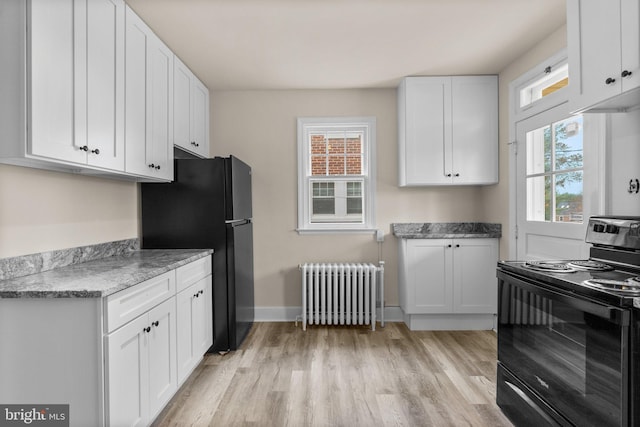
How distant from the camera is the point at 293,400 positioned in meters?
2.33

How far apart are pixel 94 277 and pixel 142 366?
495 mm

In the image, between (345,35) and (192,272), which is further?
(345,35)

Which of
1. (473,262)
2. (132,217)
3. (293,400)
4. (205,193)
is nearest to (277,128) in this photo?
(205,193)

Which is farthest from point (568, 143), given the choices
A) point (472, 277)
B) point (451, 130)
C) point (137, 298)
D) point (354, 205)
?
point (137, 298)

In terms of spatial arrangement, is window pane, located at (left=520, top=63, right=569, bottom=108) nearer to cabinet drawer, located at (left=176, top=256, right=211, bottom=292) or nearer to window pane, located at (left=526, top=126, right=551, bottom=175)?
window pane, located at (left=526, top=126, right=551, bottom=175)

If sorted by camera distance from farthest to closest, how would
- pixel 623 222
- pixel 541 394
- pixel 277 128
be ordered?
1. pixel 277 128
2. pixel 623 222
3. pixel 541 394

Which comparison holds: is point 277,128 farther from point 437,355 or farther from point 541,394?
point 541,394

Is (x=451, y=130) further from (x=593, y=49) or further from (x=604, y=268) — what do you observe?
(x=604, y=268)

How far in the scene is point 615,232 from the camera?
188cm

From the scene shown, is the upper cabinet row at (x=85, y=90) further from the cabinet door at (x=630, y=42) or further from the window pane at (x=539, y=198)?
the window pane at (x=539, y=198)

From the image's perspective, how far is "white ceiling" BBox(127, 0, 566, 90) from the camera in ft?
7.66

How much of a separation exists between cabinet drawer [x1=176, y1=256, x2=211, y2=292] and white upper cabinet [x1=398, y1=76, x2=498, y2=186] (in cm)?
207

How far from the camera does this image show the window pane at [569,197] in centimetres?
247

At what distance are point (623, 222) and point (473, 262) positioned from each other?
179 centimetres
